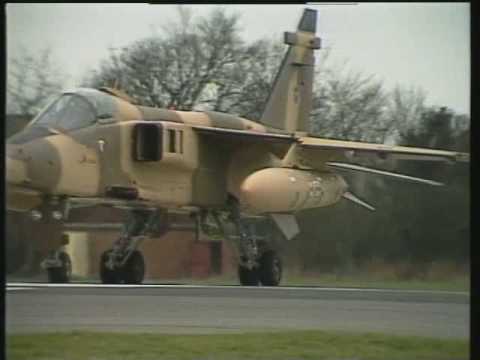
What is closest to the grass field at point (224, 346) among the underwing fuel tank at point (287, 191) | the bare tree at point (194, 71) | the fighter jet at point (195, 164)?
the fighter jet at point (195, 164)

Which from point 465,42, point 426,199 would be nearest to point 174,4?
point 465,42

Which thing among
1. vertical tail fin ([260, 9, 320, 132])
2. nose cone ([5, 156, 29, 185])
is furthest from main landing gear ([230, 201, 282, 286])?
nose cone ([5, 156, 29, 185])

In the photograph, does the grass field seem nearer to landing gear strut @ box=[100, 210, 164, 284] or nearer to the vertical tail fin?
landing gear strut @ box=[100, 210, 164, 284]

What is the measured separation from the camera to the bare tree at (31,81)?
5.29 metres

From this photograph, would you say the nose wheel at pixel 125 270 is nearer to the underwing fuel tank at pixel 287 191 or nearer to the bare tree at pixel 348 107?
the underwing fuel tank at pixel 287 191

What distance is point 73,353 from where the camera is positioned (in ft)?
17.4

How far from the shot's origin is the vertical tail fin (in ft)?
22.3

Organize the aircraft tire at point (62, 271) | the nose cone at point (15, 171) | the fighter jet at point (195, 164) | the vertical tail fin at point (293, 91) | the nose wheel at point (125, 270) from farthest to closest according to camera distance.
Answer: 1. the vertical tail fin at point (293, 91)
2. the fighter jet at point (195, 164)
3. the nose wheel at point (125, 270)
4. the aircraft tire at point (62, 271)
5. the nose cone at point (15, 171)

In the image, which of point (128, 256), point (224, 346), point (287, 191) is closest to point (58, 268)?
point (128, 256)

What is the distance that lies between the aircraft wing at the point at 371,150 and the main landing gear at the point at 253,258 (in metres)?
0.80

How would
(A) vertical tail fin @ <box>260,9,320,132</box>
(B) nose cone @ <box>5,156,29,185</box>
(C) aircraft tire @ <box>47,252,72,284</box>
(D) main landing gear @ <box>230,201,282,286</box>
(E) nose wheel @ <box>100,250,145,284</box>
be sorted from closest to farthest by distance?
(B) nose cone @ <box>5,156,29,185</box>
(C) aircraft tire @ <box>47,252,72,284</box>
(E) nose wheel @ <box>100,250,145,284</box>
(D) main landing gear @ <box>230,201,282,286</box>
(A) vertical tail fin @ <box>260,9,320,132</box>

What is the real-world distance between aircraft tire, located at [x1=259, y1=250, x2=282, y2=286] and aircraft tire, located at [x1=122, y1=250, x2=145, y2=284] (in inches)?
32.1

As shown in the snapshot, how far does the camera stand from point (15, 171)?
5.66m

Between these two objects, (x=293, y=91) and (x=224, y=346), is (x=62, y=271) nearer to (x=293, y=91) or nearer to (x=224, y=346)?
(x=224, y=346)
